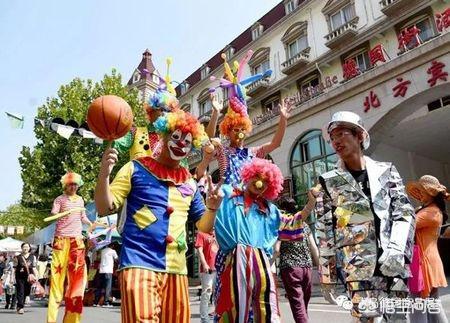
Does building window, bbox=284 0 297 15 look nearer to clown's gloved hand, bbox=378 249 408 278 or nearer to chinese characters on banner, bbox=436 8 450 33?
chinese characters on banner, bbox=436 8 450 33

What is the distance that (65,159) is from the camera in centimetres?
1891

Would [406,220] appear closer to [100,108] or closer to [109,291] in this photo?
[100,108]

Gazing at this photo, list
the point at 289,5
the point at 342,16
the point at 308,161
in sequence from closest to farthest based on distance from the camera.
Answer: the point at 308,161
the point at 342,16
the point at 289,5

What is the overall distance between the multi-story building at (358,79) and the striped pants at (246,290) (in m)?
11.2

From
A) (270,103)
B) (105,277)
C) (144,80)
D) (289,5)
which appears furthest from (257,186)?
(144,80)

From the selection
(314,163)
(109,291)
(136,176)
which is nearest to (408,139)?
(314,163)

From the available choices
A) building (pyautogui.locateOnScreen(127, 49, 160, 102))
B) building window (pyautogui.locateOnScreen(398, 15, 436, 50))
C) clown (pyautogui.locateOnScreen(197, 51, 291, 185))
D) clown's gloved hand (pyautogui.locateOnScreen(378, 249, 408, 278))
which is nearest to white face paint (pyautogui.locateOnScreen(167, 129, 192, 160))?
clown (pyautogui.locateOnScreen(197, 51, 291, 185))

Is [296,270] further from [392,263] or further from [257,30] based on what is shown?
[257,30]

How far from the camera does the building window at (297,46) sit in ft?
65.1

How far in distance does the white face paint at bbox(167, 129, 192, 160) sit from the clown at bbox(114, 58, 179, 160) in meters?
1.11

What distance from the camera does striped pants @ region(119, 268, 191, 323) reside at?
2305mm

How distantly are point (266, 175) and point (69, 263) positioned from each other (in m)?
3.40

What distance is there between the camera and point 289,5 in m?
21.6

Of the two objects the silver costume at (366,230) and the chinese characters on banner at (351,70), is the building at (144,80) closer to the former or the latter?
the chinese characters on banner at (351,70)
